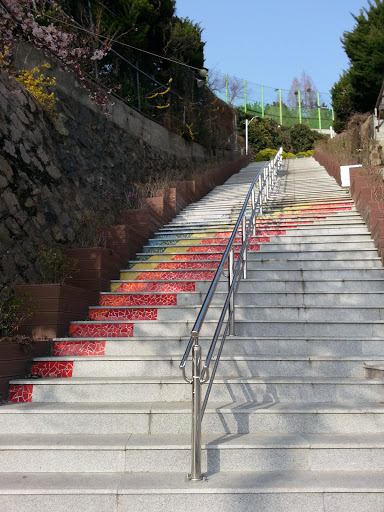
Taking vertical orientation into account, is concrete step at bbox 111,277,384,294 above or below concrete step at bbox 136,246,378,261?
below

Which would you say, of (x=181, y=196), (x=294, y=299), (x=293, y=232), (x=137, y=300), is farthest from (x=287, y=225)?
(x=137, y=300)

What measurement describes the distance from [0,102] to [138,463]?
451 cm

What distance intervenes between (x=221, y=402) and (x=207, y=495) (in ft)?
3.55

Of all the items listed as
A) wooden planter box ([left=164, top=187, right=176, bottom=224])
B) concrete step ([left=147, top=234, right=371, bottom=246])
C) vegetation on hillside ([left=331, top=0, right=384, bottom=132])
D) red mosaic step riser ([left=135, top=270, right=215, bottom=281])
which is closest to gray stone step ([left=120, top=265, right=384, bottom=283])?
red mosaic step riser ([left=135, top=270, right=215, bottom=281])

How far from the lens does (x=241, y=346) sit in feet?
14.8

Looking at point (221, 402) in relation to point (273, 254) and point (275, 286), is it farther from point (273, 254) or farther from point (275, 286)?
A: point (273, 254)

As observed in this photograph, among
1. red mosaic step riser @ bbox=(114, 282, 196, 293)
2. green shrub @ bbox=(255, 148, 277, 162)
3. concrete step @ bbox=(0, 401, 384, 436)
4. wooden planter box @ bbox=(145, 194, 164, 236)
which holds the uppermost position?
green shrub @ bbox=(255, 148, 277, 162)

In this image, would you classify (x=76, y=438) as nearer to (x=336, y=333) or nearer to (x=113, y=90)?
(x=336, y=333)

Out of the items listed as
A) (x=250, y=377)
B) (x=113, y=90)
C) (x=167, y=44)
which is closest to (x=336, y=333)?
(x=250, y=377)

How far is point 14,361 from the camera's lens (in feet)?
13.9

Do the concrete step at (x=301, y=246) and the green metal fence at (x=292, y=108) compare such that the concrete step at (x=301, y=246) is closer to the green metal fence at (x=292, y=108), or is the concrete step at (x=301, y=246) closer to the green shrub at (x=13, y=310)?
the green shrub at (x=13, y=310)

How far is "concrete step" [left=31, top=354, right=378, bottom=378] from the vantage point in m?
4.13

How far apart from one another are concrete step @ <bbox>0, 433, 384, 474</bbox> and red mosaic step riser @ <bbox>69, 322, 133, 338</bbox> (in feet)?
5.91

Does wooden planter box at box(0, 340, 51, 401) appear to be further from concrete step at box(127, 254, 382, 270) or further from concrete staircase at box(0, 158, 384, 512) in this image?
concrete step at box(127, 254, 382, 270)
